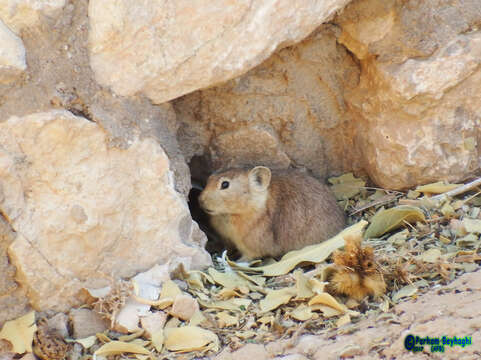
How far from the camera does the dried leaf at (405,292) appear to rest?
13.6ft

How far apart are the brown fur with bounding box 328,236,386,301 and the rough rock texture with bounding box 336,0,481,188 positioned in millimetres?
1710

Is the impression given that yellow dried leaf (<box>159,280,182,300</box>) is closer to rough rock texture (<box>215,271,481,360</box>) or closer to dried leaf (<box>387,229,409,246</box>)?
rough rock texture (<box>215,271,481,360</box>)

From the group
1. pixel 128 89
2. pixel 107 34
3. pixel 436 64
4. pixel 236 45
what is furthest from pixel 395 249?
pixel 107 34

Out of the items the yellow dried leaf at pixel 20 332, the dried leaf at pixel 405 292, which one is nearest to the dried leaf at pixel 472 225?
the dried leaf at pixel 405 292

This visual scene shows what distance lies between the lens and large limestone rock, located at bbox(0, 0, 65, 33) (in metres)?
3.96

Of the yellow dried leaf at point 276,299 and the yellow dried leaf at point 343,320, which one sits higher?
the yellow dried leaf at point 276,299

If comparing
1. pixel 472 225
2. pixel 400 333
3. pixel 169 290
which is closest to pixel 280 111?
pixel 472 225

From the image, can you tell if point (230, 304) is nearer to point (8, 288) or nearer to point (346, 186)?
point (8, 288)

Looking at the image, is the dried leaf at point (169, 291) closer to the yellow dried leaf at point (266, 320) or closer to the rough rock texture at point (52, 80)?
the yellow dried leaf at point (266, 320)

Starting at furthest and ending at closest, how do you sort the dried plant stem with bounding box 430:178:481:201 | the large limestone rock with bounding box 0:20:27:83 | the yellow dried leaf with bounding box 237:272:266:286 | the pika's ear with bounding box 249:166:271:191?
the pika's ear with bounding box 249:166:271:191
the dried plant stem with bounding box 430:178:481:201
the yellow dried leaf with bounding box 237:272:266:286
the large limestone rock with bounding box 0:20:27:83

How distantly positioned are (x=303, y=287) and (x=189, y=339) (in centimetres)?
85

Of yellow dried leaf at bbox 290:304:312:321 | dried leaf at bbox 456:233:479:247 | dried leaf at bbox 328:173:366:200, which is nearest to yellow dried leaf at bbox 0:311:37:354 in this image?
yellow dried leaf at bbox 290:304:312:321

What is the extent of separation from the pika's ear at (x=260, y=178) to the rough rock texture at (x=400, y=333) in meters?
2.23

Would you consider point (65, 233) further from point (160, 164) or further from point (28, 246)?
point (160, 164)
